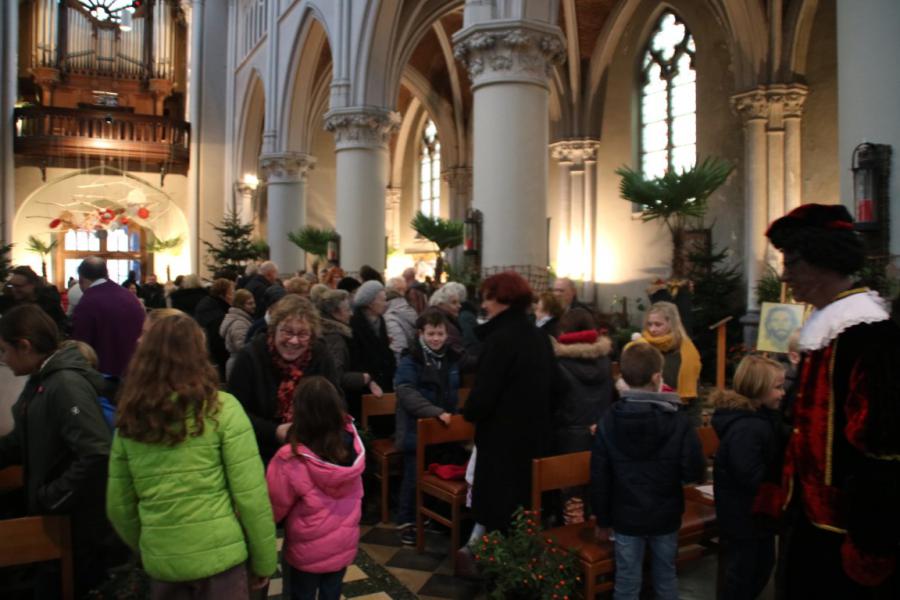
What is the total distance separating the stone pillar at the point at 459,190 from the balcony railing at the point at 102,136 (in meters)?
8.71

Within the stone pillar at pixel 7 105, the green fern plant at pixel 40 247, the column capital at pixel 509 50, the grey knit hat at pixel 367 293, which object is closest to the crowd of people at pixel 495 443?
the grey knit hat at pixel 367 293

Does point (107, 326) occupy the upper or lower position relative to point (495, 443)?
upper

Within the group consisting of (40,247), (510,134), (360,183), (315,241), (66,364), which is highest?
(360,183)

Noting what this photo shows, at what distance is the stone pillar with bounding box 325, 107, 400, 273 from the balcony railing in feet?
38.2

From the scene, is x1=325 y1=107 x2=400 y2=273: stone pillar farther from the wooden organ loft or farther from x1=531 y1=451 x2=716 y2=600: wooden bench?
the wooden organ loft

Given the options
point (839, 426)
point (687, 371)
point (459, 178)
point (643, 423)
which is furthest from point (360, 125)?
point (839, 426)

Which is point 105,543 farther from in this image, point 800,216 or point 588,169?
point 588,169

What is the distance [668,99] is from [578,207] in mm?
3062

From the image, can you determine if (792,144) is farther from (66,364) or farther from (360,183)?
(66,364)

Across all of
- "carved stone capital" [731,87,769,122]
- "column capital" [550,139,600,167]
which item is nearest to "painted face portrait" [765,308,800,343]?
"carved stone capital" [731,87,769,122]

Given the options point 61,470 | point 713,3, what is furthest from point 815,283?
point 713,3

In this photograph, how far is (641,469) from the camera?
11.1 feet

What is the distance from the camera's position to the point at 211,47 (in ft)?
78.9

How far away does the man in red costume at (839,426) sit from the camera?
2.13m
